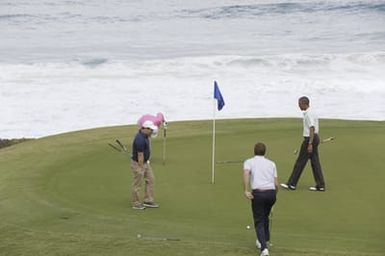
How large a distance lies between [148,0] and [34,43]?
32.2m

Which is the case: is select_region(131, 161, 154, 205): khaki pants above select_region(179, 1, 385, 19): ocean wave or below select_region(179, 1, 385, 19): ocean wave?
below

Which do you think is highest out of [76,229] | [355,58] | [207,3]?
[207,3]

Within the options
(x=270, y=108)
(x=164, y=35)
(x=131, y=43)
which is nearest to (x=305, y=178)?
(x=270, y=108)

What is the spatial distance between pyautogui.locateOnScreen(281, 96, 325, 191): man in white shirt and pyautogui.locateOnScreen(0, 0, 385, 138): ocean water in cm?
1860

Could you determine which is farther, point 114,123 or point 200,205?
point 114,123

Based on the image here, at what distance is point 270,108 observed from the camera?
135ft

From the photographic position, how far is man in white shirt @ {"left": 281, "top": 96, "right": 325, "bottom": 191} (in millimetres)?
17094

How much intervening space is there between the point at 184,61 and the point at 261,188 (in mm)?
46795

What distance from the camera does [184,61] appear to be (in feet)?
194

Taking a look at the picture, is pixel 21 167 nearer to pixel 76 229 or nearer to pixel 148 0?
pixel 76 229

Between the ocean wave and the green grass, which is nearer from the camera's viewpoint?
the green grass

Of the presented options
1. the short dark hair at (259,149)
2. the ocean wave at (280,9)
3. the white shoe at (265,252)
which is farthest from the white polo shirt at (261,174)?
the ocean wave at (280,9)

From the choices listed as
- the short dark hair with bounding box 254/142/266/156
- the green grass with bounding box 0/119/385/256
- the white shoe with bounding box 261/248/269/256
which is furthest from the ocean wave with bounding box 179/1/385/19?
the white shoe with bounding box 261/248/269/256

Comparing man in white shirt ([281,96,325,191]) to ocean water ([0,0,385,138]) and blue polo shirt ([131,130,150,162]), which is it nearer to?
blue polo shirt ([131,130,150,162])
